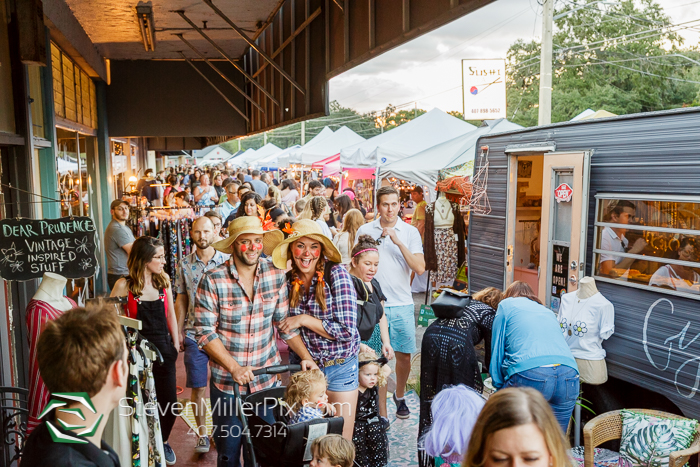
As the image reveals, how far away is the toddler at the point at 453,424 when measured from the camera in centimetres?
309

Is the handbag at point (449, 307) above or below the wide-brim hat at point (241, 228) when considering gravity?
below

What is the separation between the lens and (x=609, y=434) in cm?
434

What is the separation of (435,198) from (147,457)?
8.90 meters

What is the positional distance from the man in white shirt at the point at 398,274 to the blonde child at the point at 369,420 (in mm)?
1291

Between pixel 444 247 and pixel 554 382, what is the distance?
6.43m

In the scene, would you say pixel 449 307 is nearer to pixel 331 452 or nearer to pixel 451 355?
pixel 451 355

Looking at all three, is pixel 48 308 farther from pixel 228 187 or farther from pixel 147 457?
pixel 228 187

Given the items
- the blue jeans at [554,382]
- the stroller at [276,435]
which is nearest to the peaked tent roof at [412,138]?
the blue jeans at [554,382]

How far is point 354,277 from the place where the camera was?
4500 mm

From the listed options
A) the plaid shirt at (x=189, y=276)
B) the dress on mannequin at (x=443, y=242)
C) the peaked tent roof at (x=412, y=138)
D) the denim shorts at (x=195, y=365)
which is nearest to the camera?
the denim shorts at (x=195, y=365)

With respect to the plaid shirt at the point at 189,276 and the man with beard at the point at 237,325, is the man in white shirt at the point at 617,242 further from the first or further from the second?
the plaid shirt at the point at 189,276

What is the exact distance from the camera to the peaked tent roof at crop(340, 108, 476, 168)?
42.9 ft

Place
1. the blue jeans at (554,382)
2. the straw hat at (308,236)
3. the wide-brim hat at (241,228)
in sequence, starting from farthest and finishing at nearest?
the blue jeans at (554,382)
the straw hat at (308,236)
the wide-brim hat at (241,228)

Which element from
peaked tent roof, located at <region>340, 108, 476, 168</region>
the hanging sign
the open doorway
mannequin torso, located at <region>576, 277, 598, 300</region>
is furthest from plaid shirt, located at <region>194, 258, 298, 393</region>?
peaked tent roof, located at <region>340, 108, 476, 168</region>
